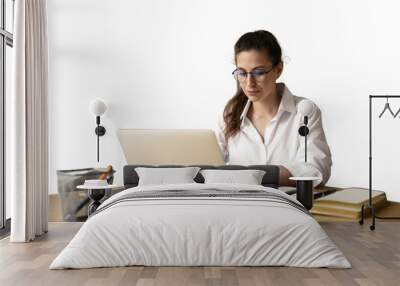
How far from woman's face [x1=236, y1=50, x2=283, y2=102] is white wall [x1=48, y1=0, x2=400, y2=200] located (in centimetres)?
12

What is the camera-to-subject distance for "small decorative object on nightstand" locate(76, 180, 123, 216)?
550 centimetres

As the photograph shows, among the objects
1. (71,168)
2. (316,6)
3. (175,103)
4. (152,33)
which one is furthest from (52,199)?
(316,6)

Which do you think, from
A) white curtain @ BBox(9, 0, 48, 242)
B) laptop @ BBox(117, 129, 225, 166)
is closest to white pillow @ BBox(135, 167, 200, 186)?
laptop @ BBox(117, 129, 225, 166)

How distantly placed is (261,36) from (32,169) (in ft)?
9.41

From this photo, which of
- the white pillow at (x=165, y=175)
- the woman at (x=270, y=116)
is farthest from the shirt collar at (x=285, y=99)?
the white pillow at (x=165, y=175)

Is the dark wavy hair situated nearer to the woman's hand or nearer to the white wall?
the white wall

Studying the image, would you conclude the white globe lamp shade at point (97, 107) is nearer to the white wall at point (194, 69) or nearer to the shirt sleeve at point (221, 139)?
the white wall at point (194, 69)

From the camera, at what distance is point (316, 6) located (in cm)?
573

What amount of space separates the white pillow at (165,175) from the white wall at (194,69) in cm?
35

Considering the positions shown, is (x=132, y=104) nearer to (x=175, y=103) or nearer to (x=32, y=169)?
(x=175, y=103)

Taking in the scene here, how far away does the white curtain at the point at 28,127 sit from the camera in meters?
4.81

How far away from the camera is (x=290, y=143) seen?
19.2ft

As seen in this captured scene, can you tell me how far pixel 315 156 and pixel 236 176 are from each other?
3.14 feet

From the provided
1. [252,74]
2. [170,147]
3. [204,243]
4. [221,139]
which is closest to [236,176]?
[221,139]
